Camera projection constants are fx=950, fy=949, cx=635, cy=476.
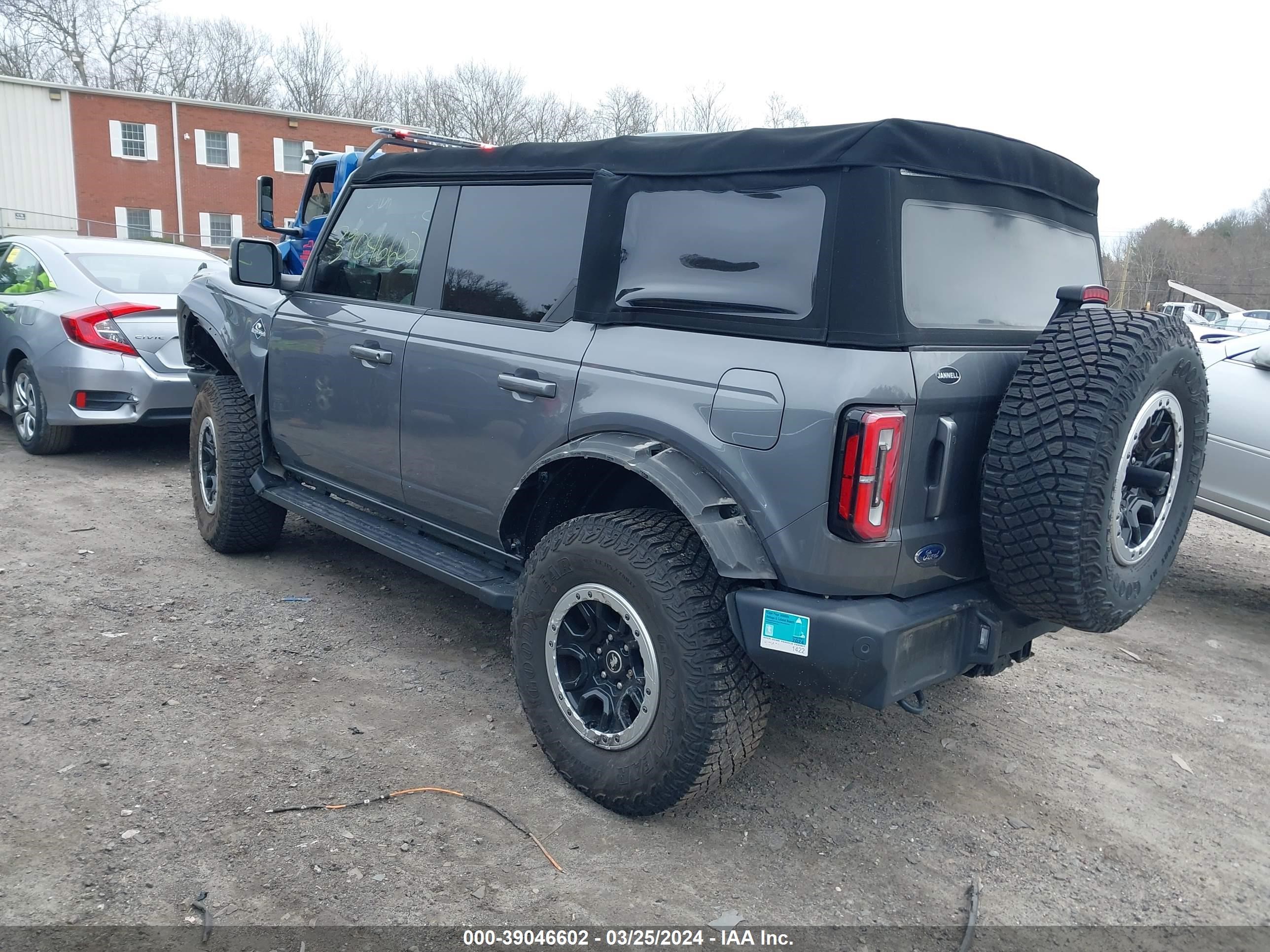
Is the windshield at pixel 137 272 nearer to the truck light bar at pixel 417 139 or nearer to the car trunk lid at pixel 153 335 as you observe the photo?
the car trunk lid at pixel 153 335

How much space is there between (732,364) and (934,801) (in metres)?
1.70

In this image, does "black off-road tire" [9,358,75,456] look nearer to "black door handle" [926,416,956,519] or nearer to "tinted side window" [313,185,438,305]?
"tinted side window" [313,185,438,305]

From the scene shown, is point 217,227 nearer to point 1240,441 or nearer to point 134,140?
point 134,140

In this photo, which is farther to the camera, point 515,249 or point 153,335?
Result: point 153,335

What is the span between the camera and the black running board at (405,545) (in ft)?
11.8

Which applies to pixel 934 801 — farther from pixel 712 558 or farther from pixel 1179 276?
pixel 1179 276

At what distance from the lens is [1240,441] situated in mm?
5344

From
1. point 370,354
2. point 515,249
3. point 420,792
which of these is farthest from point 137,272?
point 420,792

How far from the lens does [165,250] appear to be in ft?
26.4

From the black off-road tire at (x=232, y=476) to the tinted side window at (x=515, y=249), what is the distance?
68.6 inches

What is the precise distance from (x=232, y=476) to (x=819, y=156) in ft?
11.8

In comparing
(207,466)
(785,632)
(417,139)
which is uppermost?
(417,139)

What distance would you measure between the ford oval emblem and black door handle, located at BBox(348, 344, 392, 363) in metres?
2.32

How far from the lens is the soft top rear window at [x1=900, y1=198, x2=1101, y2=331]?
2725 mm
